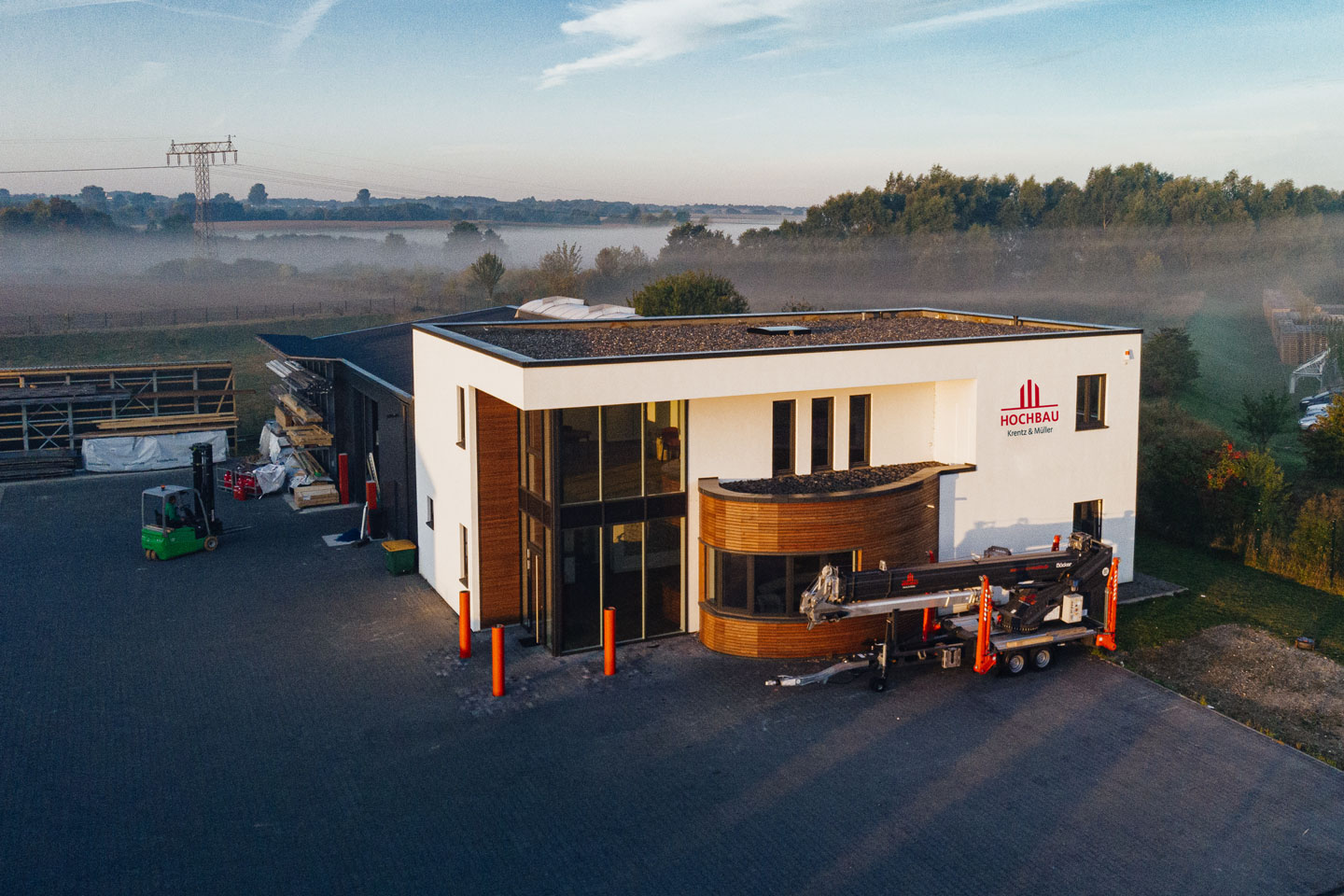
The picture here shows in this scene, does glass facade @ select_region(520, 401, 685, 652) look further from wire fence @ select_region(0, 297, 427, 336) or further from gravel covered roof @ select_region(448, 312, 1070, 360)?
wire fence @ select_region(0, 297, 427, 336)

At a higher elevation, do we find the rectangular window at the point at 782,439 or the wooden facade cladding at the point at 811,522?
the rectangular window at the point at 782,439

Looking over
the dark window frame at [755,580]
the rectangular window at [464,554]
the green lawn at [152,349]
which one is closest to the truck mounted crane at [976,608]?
the dark window frame at [755,580]

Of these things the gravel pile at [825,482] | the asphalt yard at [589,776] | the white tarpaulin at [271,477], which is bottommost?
the asphalt yard at [589,776]

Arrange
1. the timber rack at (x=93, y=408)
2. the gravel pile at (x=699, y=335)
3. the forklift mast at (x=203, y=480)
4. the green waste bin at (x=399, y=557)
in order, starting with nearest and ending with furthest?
the gravel pile at (x=699, y=335), the green waste bin at (x=399, y=557), the forklift mast at (x=203, y=480), the timber rack at (x=93, y=408)

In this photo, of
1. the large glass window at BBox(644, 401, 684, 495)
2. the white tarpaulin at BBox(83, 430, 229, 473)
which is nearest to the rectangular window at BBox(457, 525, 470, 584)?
the large glass window at BBox(644, 401, 684, 495)

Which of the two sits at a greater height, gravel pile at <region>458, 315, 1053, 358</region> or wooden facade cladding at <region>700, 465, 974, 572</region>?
gravel pile at <region>458, 315, 1053, 358</region>

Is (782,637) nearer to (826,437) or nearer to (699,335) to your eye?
(826,437)

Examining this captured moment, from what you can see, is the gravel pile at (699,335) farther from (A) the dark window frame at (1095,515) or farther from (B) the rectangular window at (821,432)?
(A) the dark window frame at (1095,515)
